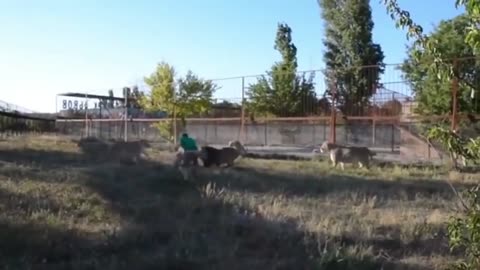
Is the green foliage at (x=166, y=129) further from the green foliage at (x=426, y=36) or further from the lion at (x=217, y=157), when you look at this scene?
the green foliage at (x=426, y=36)

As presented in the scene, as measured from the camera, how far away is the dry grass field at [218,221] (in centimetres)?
842

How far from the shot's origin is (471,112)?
2081cm

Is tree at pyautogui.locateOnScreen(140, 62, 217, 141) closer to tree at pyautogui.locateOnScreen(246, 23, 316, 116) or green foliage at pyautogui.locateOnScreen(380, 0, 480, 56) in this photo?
tree at pyautogui.locateOnScreen(246, 23, 316, 116)

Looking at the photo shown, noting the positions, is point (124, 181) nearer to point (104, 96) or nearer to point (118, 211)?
point (118, 211)

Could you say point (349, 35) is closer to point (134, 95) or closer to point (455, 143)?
point (134, 95)

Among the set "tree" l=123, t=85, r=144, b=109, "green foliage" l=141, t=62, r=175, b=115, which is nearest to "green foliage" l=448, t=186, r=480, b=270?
"green foliage" l=141, t=62, r=175, b=115

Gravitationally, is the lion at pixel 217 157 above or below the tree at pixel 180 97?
below

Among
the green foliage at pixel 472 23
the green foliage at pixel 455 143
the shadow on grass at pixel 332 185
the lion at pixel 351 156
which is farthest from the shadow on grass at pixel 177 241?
the lion at pixel 351 156

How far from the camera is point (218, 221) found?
34.3ft

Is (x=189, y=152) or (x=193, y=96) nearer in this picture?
(x=189, y=152)

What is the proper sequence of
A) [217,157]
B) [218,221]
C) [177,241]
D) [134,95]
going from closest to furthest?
[177,241] → [218,221] → [217,157] → [134,95]

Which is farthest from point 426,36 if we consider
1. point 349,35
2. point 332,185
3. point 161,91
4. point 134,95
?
point 349,35

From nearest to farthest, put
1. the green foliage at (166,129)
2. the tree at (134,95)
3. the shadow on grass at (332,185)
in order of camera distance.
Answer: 1. the shadow on grass at (332,185)
2. the green foliage at (166,129)
3. the tree at (134,95)

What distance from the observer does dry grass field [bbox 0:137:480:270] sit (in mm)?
8422
